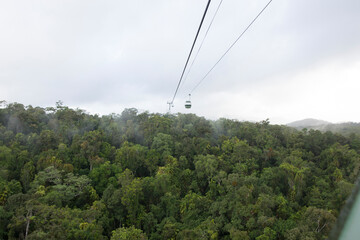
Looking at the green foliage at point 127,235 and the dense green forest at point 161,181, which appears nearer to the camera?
the green foliage at point 127,235

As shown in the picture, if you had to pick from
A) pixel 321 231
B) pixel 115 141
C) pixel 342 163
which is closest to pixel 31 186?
pixel 115 141

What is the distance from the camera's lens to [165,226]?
1295 cm

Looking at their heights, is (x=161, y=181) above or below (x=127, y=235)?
above

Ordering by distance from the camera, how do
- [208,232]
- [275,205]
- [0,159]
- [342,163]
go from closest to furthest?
[208,232] → [275,205] → [0,159] → [342,163]

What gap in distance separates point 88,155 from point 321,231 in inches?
792

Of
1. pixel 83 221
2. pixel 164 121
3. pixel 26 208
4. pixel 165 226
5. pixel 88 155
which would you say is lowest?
pixel 165 226

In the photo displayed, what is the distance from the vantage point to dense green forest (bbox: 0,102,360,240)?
11289 millimetres

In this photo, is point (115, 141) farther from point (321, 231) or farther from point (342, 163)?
point (342, 163)

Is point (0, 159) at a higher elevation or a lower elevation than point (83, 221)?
higher

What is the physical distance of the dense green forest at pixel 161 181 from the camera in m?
11.3

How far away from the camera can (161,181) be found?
55.8ft

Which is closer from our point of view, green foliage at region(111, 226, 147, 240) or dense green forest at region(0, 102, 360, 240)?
green foliage at region(111, 226, 147, 240)

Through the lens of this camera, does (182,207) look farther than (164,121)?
No

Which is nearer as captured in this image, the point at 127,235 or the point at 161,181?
the point at 127,235
